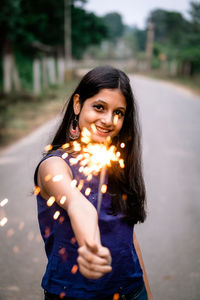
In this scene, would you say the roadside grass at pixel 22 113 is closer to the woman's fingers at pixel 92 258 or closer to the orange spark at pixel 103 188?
the orange spark at pixel 103 188

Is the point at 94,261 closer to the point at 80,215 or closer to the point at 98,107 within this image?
the point at 80,215

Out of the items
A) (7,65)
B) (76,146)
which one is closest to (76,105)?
(76,146)

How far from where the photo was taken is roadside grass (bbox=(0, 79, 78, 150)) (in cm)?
720

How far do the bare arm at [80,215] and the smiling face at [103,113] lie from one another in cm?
26

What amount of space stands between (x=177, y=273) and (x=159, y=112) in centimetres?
862

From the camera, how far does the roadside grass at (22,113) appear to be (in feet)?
23.6

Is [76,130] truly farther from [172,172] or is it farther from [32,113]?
[32,113]

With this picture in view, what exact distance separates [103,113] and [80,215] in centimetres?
52

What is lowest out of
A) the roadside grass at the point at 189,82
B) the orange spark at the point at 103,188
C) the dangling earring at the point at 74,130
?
the roadside grass at the point at 189,82

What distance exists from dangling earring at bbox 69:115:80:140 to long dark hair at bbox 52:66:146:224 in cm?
3

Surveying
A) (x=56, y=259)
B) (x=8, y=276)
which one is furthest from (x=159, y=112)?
(x=56, y=259)

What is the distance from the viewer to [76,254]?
1.13m

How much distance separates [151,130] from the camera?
8039 mm

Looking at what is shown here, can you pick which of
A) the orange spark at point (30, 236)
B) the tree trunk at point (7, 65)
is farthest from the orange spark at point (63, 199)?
the tree trunk at point (7, 65)
